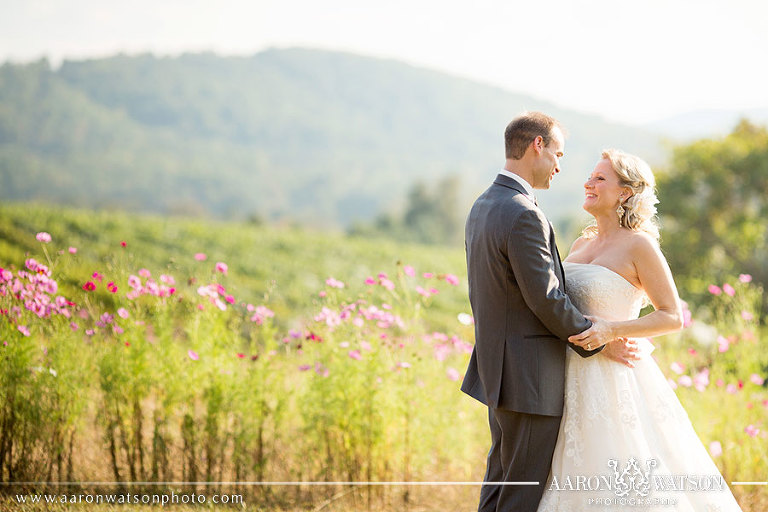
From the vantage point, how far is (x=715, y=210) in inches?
533

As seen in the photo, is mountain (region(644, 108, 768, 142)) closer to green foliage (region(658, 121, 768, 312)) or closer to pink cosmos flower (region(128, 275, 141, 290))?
green foliage (region(658, 121, 768, 312))

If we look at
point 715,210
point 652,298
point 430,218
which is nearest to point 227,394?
point 652,298

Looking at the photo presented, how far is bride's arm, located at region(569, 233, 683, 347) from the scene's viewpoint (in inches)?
109

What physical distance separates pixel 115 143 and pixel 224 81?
101ft

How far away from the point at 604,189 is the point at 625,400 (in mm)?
879

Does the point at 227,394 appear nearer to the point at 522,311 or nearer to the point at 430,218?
the point at 522,311

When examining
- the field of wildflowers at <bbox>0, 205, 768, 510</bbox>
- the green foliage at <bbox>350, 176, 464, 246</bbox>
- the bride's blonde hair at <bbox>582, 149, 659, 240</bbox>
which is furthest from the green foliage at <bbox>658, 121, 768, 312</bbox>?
the green foliage at <bbox>350, 176, 464, 246</bbox>

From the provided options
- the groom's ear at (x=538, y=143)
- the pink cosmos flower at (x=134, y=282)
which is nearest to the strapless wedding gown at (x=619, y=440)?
the groom's ear at (x=538, y=143)

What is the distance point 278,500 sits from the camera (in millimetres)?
4082

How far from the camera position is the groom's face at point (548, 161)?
109 inches

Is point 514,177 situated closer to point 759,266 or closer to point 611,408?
point 611,408

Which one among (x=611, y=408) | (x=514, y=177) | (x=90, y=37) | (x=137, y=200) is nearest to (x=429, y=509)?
(x=611, y=408)

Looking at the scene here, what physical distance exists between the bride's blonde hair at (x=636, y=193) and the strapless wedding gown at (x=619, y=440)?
0.85ft
